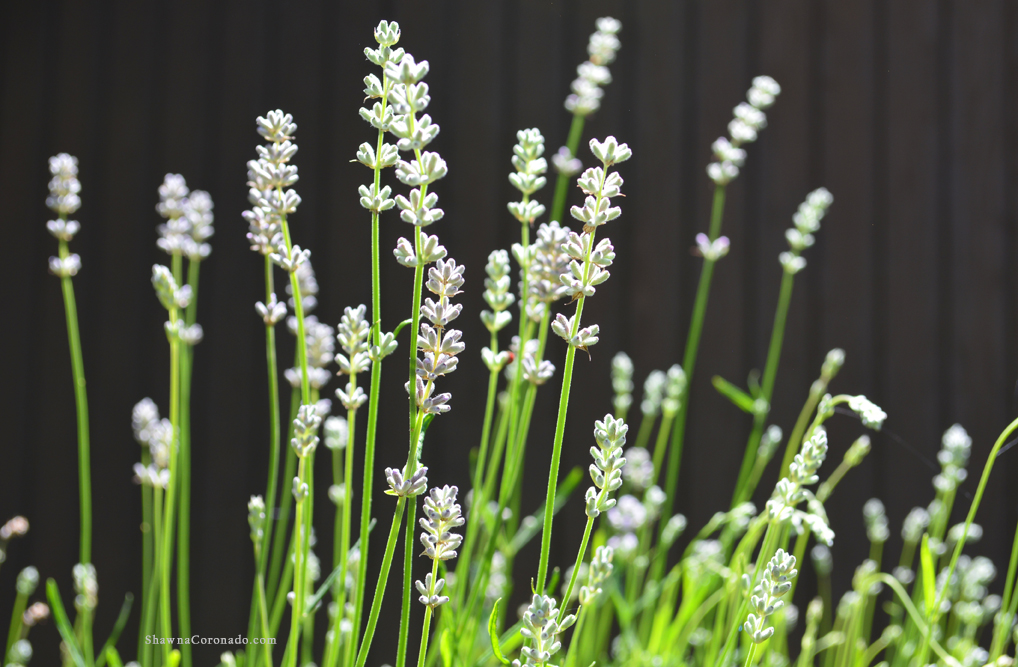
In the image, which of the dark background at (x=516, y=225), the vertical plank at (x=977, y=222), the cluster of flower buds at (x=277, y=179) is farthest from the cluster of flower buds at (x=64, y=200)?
the vertical plank at (x=977, y=222)

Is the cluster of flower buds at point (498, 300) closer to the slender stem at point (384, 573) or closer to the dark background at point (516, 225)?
the slender stem at point (384, 573)

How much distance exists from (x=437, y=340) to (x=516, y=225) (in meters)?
1.24

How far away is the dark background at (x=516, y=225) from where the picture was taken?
1507mm

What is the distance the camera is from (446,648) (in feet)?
1.42

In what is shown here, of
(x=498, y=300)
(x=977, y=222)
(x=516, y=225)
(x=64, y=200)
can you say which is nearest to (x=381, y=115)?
(x=498, y=300)

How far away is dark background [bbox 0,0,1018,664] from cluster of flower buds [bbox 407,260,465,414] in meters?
1.16

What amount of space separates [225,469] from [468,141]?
0.89m

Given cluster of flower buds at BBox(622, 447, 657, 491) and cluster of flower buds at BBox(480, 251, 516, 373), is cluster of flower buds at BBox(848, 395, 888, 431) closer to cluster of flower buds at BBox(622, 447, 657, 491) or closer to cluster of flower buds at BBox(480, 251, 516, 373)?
cluster of flower buds at BBox(480, 251, 516, 373)

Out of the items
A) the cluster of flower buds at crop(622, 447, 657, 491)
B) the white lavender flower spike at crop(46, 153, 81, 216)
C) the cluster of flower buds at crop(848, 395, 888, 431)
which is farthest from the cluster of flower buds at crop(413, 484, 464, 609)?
the cluster of flower buds at crop(622, 447, 657, 491)

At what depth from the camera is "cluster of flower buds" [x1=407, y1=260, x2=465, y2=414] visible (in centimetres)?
33

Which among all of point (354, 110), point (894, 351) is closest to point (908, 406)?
point (894, 351)

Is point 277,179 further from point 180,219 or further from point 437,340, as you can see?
point 180,219

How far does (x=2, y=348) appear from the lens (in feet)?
4.96

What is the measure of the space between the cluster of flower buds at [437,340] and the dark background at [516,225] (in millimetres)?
1160
